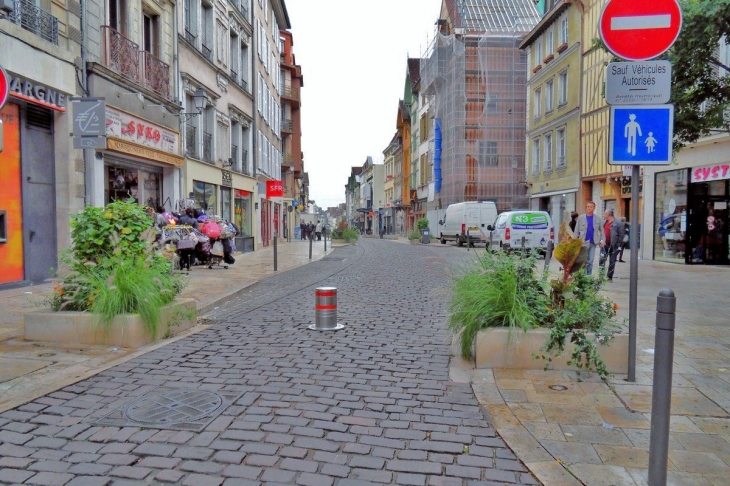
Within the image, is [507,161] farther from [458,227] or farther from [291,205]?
[291,205]

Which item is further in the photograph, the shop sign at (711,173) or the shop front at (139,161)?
the shop sign at (711,173)

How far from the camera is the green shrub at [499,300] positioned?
5297 millimetres

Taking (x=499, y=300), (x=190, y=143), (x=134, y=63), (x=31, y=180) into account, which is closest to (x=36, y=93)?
(x=31, y=180)

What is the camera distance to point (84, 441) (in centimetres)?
354

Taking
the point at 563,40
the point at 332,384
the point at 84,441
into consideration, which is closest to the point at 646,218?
the point at 563,40

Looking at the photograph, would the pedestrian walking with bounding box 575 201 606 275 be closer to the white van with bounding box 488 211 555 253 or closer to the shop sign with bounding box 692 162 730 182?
the shop sign with bounding box 692 162 730 182

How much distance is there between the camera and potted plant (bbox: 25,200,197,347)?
19.8 feet

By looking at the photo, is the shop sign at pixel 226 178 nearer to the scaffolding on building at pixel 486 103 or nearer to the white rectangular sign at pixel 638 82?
the white rectangular sign at pixel 638 82

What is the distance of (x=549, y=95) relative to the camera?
2986 centimetres

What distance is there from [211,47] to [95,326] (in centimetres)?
1755

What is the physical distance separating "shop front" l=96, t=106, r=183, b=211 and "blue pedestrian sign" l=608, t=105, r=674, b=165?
34.9 ft

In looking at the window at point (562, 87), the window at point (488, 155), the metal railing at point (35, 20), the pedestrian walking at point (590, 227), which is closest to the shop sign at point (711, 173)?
the pedestrian walking at point (590, 227)

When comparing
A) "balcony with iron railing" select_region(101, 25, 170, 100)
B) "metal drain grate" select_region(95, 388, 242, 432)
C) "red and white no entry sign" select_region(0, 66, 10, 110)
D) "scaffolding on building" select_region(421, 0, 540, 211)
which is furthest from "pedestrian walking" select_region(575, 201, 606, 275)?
"scaffolding on building" select_region(421, 0, 540, 211)

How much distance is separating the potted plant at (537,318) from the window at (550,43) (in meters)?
26.7
